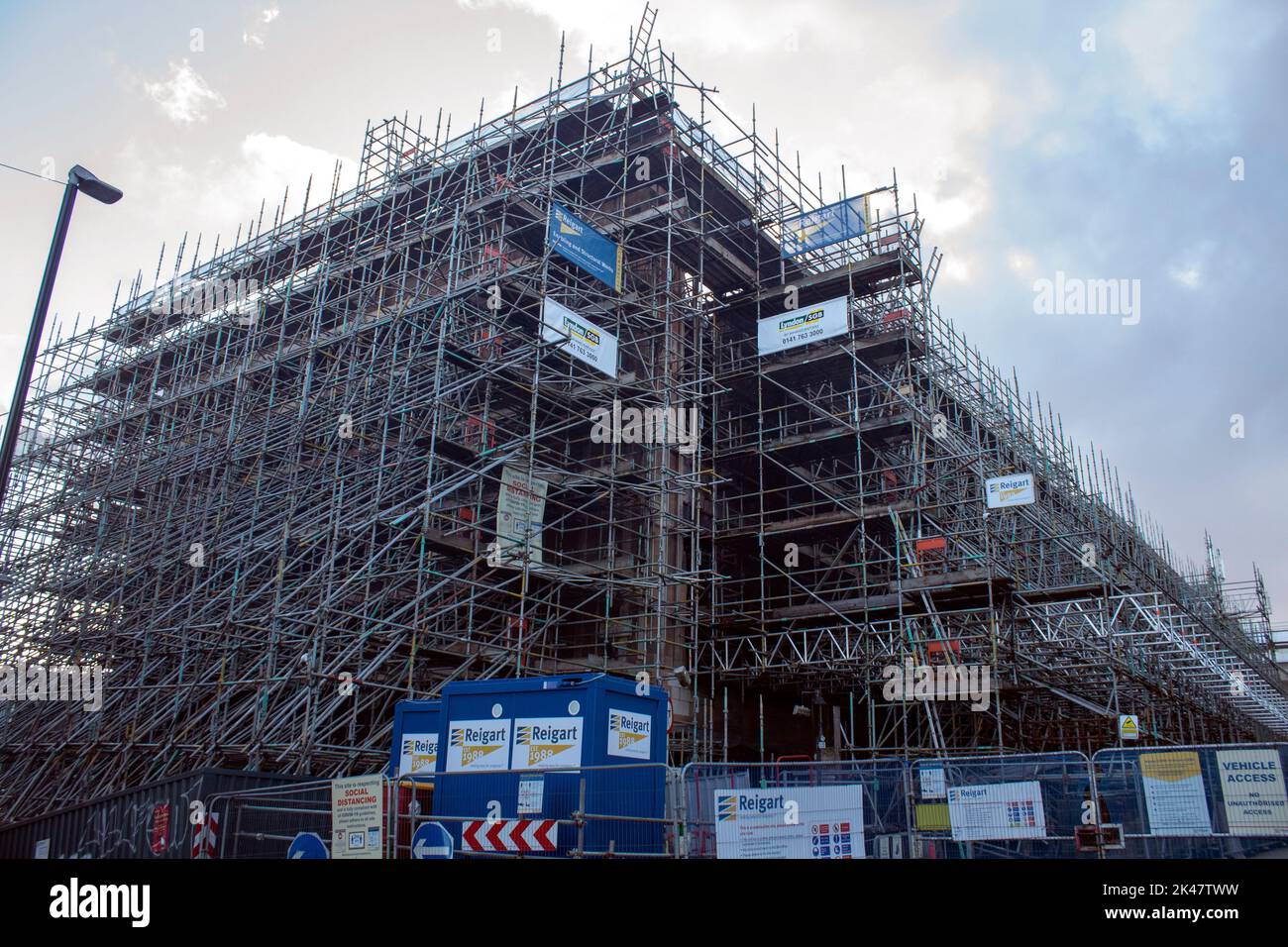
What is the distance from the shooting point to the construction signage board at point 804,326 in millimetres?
23406

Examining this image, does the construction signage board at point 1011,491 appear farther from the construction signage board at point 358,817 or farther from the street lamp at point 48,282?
the street lamp at point 48,282

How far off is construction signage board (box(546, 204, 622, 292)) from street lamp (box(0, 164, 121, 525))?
10916 millimetres

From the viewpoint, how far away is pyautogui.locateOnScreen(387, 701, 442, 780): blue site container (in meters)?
14.6

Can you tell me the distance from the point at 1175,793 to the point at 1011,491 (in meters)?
11.1

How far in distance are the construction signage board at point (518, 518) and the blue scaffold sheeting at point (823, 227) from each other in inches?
402

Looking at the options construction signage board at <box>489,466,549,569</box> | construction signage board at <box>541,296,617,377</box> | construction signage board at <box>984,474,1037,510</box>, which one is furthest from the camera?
construction signage board at <box>541,296,617,377</box>

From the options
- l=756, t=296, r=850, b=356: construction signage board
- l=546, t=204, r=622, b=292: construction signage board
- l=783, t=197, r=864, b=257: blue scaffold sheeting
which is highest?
l=783, t=197, r=864, b=257: blue scaffold sheeting

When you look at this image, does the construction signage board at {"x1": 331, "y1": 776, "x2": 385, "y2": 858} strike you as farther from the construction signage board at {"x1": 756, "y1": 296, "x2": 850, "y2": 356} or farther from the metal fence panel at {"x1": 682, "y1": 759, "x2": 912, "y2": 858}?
the construction signage board at {"x1": 756, "y1": 296, "x2": 850, "y2": 356}

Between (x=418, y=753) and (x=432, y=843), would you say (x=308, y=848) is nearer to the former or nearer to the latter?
(x=432, y=843)

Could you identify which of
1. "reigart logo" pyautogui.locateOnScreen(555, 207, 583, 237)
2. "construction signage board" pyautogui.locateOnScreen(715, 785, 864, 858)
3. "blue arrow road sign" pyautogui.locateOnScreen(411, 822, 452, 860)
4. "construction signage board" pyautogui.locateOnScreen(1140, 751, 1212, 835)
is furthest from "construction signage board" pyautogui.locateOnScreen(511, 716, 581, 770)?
"reigart logo" pyautogui.locateOnScreen(555, 207, 583, 237)

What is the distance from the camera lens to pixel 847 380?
87.8 ft
